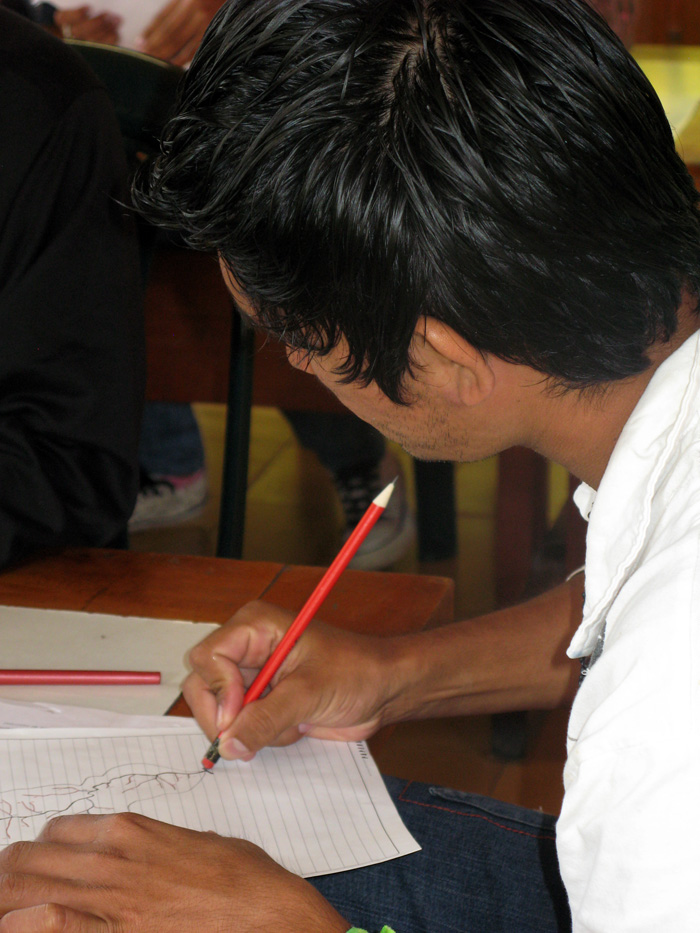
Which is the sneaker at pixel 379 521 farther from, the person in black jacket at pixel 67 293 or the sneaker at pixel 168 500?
the person in black jacket at pixel 67 293

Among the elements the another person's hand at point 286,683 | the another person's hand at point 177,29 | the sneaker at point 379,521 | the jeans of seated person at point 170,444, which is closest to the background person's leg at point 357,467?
the sneaker at point 379,521

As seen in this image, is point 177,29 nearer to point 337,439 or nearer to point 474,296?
point 337,439

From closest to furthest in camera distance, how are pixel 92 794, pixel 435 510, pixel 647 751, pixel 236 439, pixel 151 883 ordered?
pixel 647 751
pixel 151 883
pixel 92 794
pixel 236 439
pixel 435 510

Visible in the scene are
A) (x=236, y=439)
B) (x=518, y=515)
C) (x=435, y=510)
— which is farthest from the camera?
(x=435, y=510)

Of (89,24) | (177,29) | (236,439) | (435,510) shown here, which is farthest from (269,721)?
(89,24)

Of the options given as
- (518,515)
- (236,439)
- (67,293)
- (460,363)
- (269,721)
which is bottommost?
(518,515)

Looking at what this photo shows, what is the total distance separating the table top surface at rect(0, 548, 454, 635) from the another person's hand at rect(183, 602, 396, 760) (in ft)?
0.23

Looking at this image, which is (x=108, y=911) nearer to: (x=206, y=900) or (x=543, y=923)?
(x=206, y=900)

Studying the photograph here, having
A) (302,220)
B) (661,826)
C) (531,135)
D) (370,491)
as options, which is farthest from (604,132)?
(370,491)

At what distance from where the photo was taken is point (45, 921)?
1.65 ft

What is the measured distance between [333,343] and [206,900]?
33 centimetres

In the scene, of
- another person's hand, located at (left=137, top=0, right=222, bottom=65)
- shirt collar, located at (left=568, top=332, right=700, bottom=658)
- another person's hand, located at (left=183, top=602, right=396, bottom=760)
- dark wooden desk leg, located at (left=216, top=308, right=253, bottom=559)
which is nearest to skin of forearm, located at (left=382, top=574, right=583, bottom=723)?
another person's hand, located at (left=183, top=602, right=396, bottom=760)

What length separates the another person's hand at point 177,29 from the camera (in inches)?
92.5

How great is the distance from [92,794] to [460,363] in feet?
1.19
